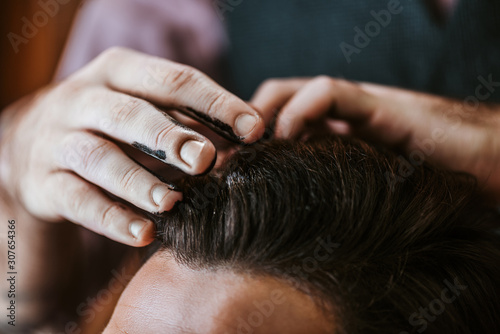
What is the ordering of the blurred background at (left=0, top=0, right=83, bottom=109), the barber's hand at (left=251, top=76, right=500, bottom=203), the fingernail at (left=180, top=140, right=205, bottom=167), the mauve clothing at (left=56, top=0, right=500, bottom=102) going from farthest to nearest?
the blurred background at (left=0, top=0, right=83, bottom=109) → the mauve clothing at (left=56, top=0, right=500, bottom=102) → the barber's hand at (left=251, top=76, right=500, bottom=203) → the fingernail at (left=180, top=140, right=205, bottom=167)

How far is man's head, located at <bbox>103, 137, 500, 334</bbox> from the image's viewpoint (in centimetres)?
45

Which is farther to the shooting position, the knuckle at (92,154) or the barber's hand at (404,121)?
the barber's hand at (404,121)

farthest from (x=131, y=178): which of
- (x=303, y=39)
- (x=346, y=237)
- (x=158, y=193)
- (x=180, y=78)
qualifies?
(x=303, y=39)

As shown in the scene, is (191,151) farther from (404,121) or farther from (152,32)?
(152,32)

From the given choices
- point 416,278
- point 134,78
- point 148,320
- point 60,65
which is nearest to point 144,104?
point 134,78

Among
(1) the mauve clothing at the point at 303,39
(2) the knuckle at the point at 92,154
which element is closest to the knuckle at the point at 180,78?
(2) the knuckle at the point at 92,154

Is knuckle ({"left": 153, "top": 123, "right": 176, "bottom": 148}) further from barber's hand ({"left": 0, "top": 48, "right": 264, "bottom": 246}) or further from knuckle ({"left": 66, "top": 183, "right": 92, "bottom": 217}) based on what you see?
knuckle ({"left": 66, "top": 183, "right": 92, "bottom": 217})

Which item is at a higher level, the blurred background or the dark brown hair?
the dark brown hair

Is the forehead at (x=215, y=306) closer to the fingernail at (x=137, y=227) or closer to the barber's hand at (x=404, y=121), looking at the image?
the fingernail at (x=137, y=227)

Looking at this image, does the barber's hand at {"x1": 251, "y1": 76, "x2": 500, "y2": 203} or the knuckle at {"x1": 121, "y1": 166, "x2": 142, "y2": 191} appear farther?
the barber's hand at {"x1": 251, "y1": 76, "x2": 500, "y2": 203}

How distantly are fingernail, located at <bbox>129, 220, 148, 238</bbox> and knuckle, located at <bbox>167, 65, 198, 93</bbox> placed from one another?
164mm

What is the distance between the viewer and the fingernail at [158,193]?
450 millimetres

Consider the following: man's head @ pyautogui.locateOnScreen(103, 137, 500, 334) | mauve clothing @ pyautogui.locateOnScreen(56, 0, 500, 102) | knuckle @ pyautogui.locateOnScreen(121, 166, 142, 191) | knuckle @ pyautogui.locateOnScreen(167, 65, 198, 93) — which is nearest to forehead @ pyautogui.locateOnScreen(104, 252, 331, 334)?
man's head @ pyautogui.locateOnScreen(103, 137, 500, 334)

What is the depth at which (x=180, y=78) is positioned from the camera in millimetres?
527
